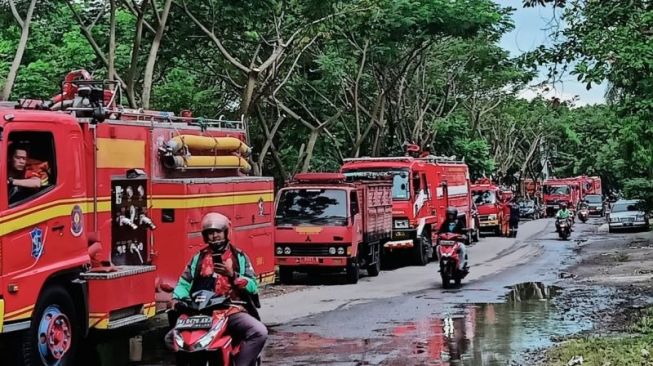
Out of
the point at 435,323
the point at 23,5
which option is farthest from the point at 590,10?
the point at 23,5

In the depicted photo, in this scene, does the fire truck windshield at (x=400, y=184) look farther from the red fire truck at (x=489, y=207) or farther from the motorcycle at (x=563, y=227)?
the red fire truck at (x=489, y=207)

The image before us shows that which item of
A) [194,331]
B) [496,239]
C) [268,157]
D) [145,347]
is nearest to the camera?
[194,331]

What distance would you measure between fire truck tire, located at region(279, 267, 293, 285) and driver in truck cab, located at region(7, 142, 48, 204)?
11.0 meters

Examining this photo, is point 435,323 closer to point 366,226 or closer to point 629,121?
point 629,121

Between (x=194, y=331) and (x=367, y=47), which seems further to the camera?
(x=367, y=47)

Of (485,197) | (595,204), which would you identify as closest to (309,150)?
(485,197)

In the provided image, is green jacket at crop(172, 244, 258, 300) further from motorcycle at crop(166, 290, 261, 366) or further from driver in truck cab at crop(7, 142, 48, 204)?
driver in truck cab at crop(7, 142, 48, 204)

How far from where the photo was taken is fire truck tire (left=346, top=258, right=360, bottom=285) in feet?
63.8

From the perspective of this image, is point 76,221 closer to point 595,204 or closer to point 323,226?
point 323,226

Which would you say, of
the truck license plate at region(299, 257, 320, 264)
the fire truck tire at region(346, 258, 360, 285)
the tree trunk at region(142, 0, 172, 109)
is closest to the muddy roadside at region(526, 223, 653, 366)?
the fire truck tire at region(346, 258, 360, 285)

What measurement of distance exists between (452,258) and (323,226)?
2.97 m

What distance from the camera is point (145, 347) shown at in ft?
37.4

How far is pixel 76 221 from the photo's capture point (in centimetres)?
958

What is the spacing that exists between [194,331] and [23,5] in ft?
45.7
